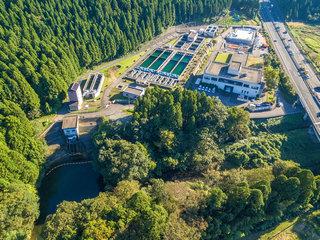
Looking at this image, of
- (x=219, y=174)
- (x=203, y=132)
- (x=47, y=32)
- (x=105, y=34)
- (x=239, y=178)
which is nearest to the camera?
(x=239, y=178)

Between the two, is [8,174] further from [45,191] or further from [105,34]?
[105,34]

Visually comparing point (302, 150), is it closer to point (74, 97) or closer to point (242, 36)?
point (242, 36)

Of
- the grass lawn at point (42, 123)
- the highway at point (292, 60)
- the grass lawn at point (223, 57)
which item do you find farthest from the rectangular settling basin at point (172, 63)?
the grass lawn at point (42, 123)

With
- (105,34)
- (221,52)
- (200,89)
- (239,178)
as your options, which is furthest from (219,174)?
(105,34)

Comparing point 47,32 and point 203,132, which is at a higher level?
point 47,32

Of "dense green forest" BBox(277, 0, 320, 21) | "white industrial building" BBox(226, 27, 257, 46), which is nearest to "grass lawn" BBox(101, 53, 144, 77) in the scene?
"white industrial building" BBox(226, 27, 257, 46)

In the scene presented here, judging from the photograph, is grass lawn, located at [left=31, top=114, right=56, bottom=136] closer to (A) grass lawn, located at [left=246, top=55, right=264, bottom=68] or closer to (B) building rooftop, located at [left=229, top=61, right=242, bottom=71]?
(B) building rooftop, located at [left=229, top=61, right=242, bottom=71]
